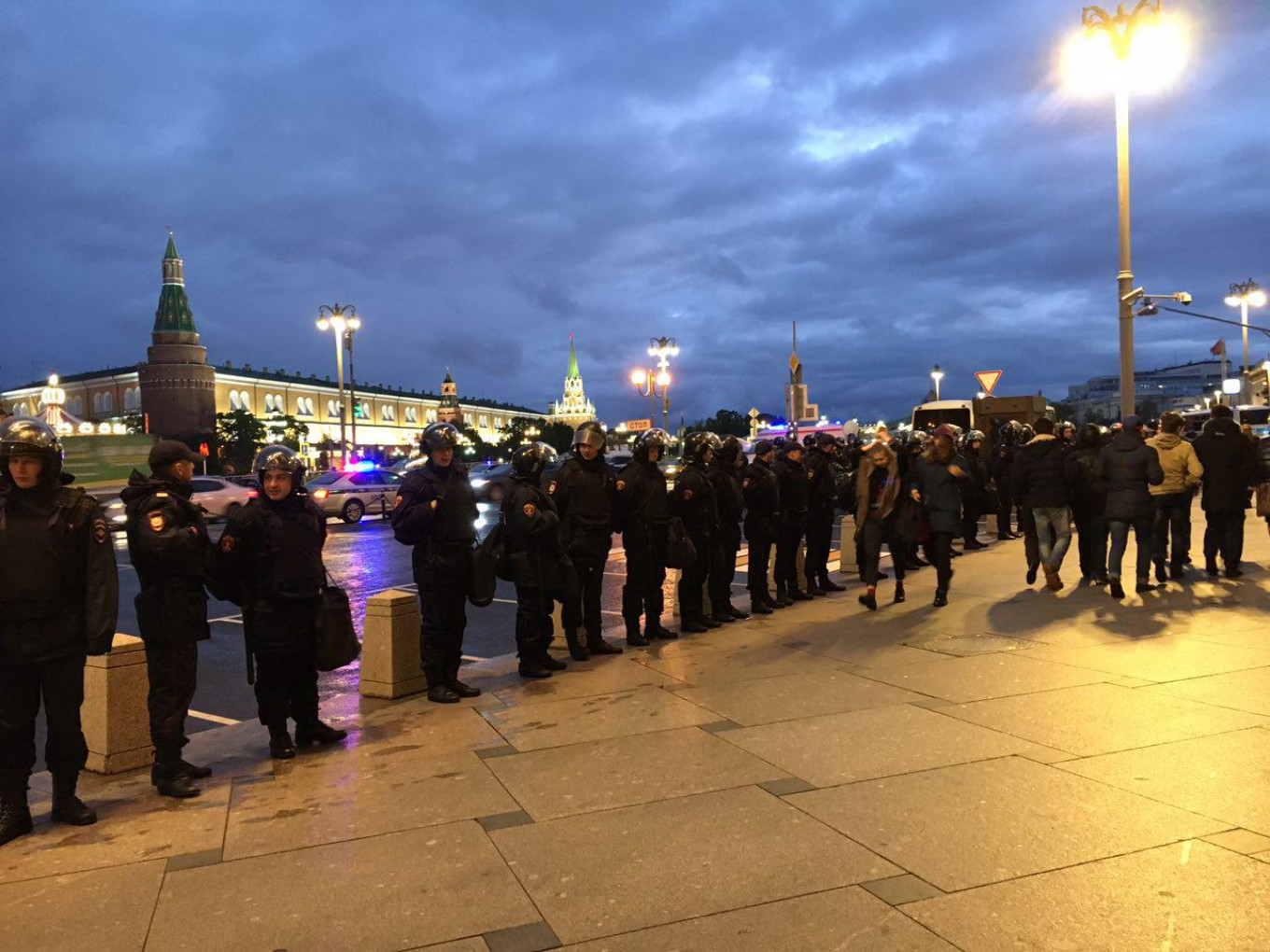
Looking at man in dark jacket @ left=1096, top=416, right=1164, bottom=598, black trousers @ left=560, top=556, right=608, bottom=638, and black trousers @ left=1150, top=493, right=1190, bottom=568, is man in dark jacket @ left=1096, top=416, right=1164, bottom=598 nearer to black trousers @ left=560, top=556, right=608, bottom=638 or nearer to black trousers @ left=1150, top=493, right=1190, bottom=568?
black trousers @ left=1150, top=493, right=1190, bottom=568

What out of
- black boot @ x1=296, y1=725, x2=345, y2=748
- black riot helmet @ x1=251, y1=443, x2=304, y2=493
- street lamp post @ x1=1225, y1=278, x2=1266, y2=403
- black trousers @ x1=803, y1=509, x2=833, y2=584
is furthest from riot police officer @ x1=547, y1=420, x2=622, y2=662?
street lamp post @ x1=1225, y1=278, x2=1266, y2=403

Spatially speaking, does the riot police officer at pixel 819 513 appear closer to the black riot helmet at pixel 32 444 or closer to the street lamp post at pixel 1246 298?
the black riot helmet at pixel 32 444

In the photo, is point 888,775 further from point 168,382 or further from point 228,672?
point 168,382

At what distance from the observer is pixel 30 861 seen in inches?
160

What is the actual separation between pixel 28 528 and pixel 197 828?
1.56 m

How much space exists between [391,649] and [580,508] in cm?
190

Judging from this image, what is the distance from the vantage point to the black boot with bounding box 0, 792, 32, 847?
430 cm

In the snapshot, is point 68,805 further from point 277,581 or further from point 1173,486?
point 1173,486

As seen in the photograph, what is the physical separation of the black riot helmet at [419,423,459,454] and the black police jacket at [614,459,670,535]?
1874mm

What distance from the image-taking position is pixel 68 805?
4.47m

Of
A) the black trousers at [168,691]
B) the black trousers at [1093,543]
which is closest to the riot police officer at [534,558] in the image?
the black trousers at [168,691]

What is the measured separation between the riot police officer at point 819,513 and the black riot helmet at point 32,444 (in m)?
7.49

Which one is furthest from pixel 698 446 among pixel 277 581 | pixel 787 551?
pixel 277 581

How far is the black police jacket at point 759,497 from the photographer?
9.52 m
